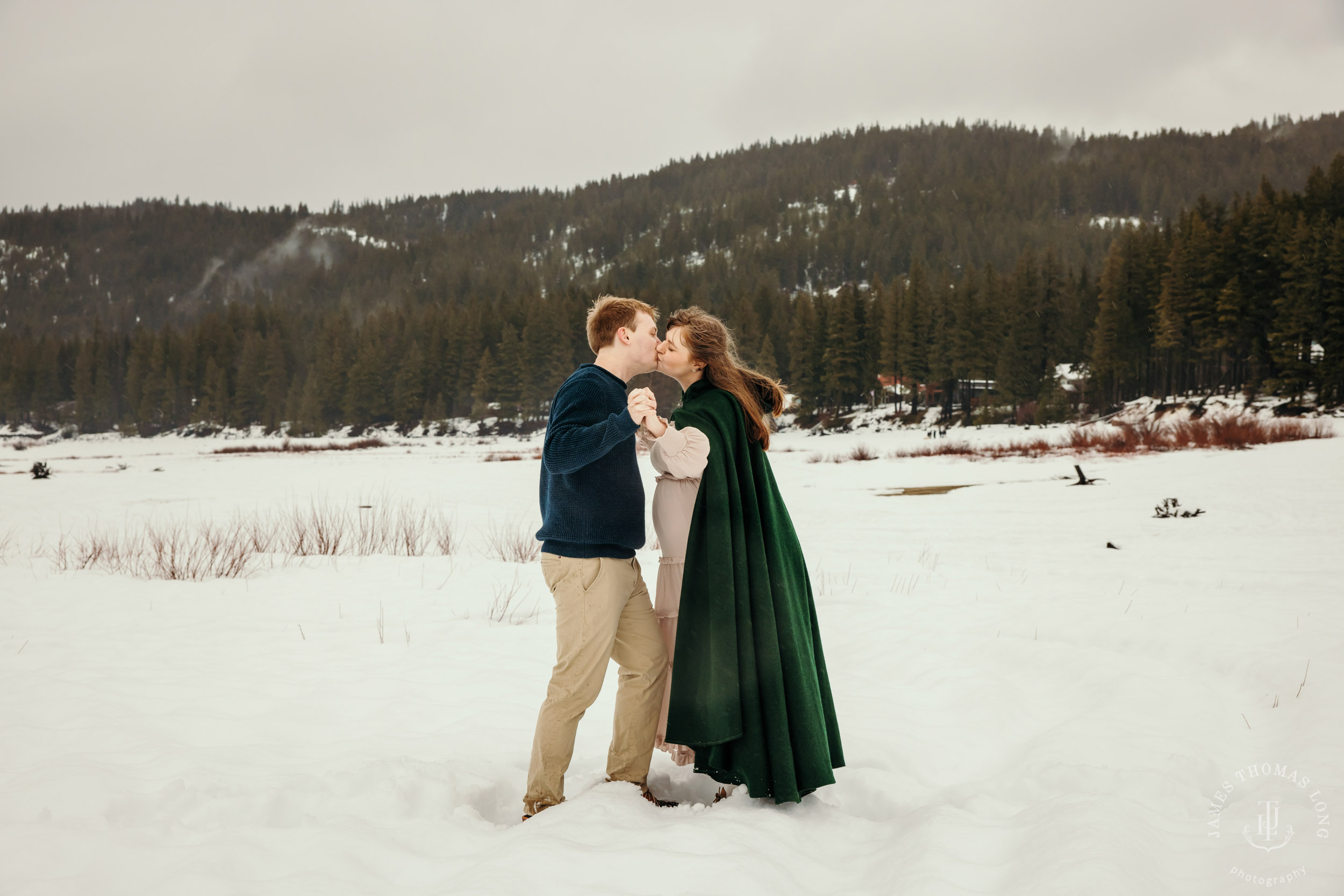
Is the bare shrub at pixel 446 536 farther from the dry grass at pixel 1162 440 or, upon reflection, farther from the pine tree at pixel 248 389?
the pine tree at pixel 248 389

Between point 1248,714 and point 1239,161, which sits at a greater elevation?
point 1239,161

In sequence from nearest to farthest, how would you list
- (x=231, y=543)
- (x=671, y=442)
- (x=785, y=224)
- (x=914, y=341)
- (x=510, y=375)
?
(x=671, y=442)
(x=231, y=543)
(x=914, y=341)
(x=510, y=375)
(x=785, y=224)

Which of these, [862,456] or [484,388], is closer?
[862,456]

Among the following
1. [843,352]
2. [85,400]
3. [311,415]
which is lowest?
[311,415]

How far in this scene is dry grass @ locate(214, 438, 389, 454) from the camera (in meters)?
50.3

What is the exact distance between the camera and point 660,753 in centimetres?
421

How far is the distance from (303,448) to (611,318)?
55.5 m

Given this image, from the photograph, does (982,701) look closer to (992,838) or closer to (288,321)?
(992,838)

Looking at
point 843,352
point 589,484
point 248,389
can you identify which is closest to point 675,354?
point 589,484

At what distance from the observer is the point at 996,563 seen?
997 cm

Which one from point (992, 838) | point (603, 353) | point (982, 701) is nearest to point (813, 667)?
point (992, 838)

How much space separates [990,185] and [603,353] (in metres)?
149

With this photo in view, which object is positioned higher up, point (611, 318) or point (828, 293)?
point (828, 293)

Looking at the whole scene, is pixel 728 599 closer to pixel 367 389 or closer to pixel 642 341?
pixel 642 341
